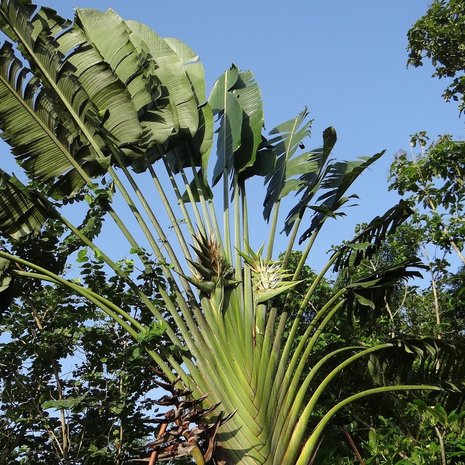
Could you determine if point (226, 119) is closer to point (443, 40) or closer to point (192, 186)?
point (192, 186)

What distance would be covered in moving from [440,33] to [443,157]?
8.75ft

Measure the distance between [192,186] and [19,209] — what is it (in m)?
1.63

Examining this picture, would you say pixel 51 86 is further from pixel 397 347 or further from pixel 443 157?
pixel 443 157

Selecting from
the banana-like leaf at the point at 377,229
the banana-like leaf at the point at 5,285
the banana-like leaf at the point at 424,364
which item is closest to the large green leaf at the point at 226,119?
the banana-like leaf at the point at 377,229

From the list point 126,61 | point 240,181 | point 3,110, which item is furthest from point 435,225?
point 3,110

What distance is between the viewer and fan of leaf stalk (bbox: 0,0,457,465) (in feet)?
15.8

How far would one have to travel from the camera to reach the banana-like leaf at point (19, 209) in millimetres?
5285

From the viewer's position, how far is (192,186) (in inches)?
249

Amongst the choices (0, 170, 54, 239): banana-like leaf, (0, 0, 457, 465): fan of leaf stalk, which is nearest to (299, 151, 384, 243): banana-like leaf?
(0, 0, 457, 465): fan of leaf stalk

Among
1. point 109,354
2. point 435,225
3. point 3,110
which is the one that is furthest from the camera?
point 435,225

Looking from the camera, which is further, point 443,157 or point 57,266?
point 443,157

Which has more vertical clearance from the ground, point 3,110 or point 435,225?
point 3,110

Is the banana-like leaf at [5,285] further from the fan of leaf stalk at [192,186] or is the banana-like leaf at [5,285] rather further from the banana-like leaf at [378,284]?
the banana-like leaf at [378,284]

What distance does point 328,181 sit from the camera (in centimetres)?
665
